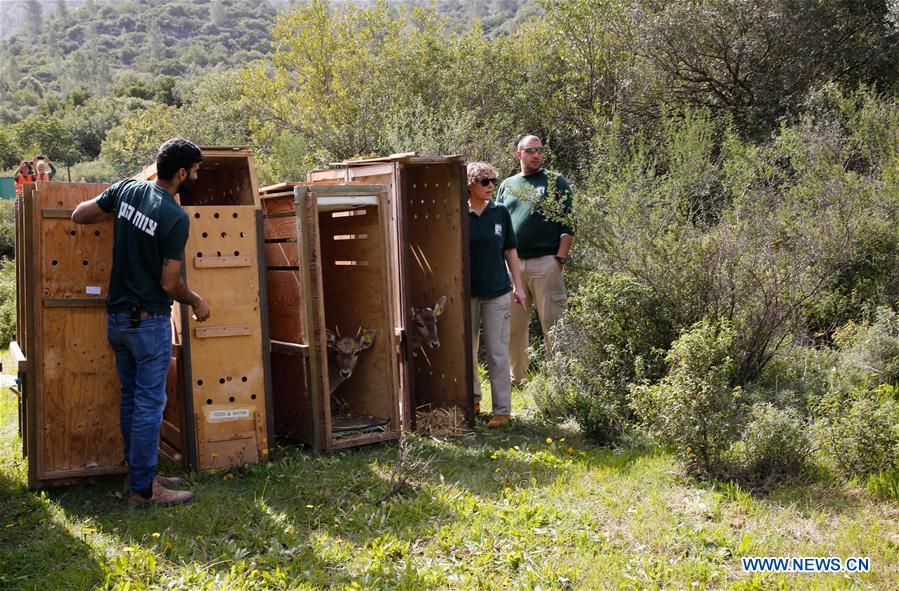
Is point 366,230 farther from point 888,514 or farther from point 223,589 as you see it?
point 888,514

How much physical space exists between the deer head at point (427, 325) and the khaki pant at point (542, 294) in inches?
46.1

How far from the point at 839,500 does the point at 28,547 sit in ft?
16.2

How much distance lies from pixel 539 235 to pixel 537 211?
0.26m

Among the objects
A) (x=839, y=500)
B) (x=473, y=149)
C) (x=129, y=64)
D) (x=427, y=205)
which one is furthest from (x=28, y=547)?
(x=129, y=64)

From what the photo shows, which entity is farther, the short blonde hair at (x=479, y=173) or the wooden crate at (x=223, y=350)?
the short blonde hair at (x=479, y=173)

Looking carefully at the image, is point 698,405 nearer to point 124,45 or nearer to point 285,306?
point 285,306

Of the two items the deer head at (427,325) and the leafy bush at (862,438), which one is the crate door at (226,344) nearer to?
the deer head at (427,325)

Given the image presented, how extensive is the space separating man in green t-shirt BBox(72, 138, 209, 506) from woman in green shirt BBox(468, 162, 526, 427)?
2731mm

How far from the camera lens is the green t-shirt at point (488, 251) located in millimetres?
7008

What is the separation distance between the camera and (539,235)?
7.81 meters

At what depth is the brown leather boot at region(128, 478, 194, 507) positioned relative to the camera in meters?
5.02

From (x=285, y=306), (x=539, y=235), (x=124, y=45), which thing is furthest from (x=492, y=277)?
(x=124, y=45)

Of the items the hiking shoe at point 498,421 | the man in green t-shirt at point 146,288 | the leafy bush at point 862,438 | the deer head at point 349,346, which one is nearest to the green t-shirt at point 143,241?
the man in green t-shirt at point 146,288

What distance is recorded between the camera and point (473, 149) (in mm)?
12578
